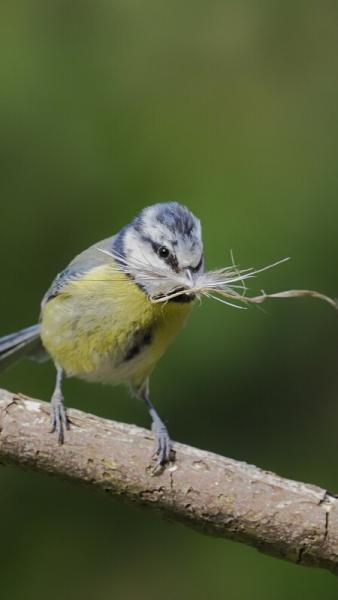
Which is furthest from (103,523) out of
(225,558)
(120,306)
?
(120,306)

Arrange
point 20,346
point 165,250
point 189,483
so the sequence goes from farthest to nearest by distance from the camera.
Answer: point 20,346 < point 165,250 < point 189,483

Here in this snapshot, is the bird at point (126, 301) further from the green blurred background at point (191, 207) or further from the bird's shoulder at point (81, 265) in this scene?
the green blurred background at point (191, 207)

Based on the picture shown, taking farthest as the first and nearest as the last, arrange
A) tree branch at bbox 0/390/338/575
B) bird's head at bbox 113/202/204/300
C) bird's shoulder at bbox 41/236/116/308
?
bird's shoulder at bbox 41/236/116/308, bird's head at bbox 113/202/204/300, tree branch at bbox 0/390/338/575

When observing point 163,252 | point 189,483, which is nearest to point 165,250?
point 163,252

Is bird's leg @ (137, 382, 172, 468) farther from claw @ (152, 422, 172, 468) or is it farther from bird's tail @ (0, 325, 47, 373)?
bird's tail @ (0, 325, 47, 373)

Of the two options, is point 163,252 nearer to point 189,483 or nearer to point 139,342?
point 139,342

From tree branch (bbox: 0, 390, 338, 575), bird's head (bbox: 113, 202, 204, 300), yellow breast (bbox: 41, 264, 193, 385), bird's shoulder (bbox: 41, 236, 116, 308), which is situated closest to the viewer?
tree branch (bbox: 0, 390, 338, 575)

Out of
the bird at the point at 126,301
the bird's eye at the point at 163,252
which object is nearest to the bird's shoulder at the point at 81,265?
the bird at the point at 126,301

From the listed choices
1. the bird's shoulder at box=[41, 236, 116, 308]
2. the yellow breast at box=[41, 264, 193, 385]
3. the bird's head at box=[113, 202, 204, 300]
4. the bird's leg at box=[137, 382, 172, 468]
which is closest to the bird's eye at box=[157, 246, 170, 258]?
the bird's head at box=[113, 202, 204, 300]
